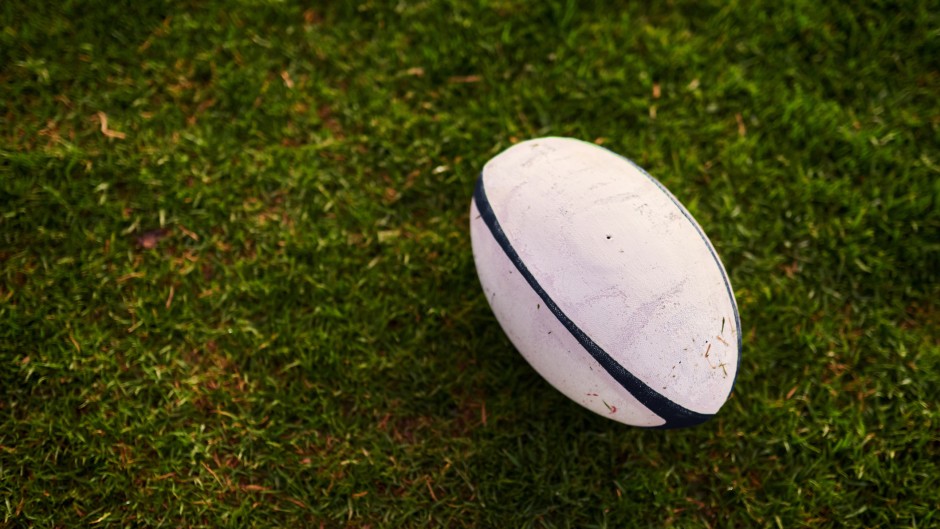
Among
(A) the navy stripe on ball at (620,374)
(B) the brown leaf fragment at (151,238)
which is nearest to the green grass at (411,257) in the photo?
(B) the brown leaf fragment at (151,238)

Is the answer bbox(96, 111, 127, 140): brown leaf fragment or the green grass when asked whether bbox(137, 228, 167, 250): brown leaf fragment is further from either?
bbox(96, 111, 127, 140): brown leaf fragment

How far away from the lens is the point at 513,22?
115 inches

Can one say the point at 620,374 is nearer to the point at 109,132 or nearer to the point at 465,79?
the point at 465,79

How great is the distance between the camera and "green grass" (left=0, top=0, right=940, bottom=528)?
2.23 m

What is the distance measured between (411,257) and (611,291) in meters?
0.95

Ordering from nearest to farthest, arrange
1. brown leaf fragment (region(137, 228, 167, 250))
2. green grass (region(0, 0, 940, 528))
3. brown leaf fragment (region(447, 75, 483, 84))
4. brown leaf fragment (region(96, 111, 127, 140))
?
1. green grass (region(0, 0, 940, 528))
2. brown leaf fragment (region(137, 228, 167, 250))
3. brown leaf fragment (region(96, 111, 127, 140))
4. brown leaf fragment (region(447, 75, 483, 84))

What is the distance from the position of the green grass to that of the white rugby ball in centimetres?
43

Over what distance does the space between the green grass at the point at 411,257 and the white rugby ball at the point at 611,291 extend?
1.42 feet

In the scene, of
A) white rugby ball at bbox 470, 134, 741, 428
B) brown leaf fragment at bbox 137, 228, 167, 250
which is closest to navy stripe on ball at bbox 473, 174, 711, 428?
white rugby ball at bbox 470, 134, 741, 428

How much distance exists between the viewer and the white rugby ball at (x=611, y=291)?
186 centimetres

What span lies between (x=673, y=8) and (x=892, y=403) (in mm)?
1966

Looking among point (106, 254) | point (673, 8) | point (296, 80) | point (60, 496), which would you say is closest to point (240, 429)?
point (60, 496)

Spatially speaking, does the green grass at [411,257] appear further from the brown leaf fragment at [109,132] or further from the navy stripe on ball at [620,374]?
the navy stripe on ball at [620,374]

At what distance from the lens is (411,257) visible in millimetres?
2531
